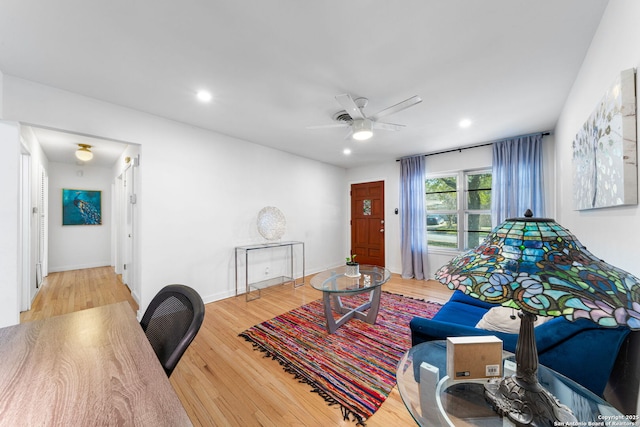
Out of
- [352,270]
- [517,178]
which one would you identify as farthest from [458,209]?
[352,270]

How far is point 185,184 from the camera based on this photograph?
3.12m

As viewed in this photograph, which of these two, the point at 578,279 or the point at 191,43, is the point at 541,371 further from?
the point at 191,43

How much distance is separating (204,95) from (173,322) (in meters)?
2.16

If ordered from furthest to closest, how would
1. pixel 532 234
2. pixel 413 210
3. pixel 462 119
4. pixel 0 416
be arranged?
pixel 413 210
pixel 462 119
pixel 532 234
pixel 0 416

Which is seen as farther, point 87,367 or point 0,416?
point 87,367

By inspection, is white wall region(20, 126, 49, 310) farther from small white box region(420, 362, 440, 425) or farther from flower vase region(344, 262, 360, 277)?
small white box region(420, 362, 440, 425)

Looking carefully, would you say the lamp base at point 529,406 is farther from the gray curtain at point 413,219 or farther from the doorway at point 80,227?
the doorway at point 80,227

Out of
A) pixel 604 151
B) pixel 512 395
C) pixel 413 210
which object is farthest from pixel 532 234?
pixel 413 210

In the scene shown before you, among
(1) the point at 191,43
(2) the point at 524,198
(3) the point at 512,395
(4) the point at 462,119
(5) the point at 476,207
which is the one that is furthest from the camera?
(5) the point at 476,207

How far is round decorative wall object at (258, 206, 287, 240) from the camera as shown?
387 cm

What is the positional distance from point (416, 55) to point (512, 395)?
80.0 inches

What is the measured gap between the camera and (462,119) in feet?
9.51

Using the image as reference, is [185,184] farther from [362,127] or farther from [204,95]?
[362,127]

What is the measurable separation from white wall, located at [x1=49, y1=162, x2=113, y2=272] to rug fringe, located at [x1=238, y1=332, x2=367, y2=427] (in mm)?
5251
